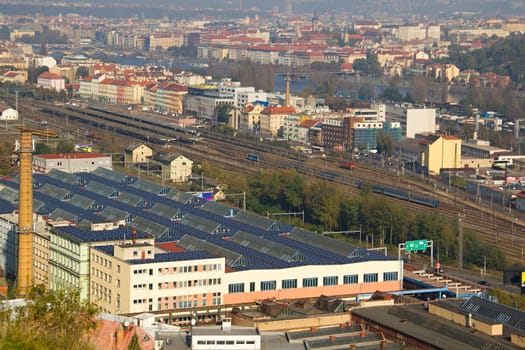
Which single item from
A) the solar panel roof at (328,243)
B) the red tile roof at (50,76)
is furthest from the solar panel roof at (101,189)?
the red tile roof at (50,76)

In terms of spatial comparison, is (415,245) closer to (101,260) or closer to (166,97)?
(101,260)

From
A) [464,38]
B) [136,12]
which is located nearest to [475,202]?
[464,38]

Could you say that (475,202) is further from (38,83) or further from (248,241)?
(38,83)

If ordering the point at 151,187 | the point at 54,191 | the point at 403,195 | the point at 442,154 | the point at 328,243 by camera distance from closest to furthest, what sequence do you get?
the point at 328,243 → the point at 54,191 → the point at 151,187 → the point at 403,195 → the point at 442,154

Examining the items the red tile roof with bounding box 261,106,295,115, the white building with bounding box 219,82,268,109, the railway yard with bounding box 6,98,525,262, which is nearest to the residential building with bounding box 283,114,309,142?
the red tile roof with bounding box 261,106,295,115

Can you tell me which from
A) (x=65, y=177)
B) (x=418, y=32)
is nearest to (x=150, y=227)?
(x=65, y=177)

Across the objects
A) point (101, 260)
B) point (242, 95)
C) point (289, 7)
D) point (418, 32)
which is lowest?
point (242, 95)
